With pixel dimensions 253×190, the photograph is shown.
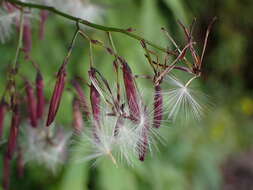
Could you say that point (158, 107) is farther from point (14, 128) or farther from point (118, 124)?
point (14, 128)

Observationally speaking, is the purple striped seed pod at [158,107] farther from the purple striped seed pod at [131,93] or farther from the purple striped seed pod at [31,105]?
the purple striped seed pod at [31,105]

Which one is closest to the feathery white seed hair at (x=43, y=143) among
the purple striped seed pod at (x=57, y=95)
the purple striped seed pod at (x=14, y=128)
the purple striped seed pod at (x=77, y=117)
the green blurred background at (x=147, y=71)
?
the green blurred background at (x=147, y=71)

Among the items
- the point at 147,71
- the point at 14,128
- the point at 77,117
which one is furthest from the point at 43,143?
the point at 147,71

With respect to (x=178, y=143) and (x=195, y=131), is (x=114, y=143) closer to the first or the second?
(x=178, y=143)

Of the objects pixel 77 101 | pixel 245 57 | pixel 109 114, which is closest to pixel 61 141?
pixel 77 101

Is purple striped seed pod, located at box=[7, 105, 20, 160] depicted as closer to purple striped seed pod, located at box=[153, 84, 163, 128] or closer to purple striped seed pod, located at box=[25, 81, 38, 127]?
purple striped seed pod, located at box=[25, 81, 38, 127]

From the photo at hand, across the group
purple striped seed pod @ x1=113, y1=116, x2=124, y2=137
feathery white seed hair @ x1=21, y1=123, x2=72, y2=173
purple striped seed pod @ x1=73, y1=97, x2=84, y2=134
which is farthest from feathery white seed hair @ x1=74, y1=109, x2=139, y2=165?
feathery white seed hair @ x1=21, y1=123, x2=72, y2=173
